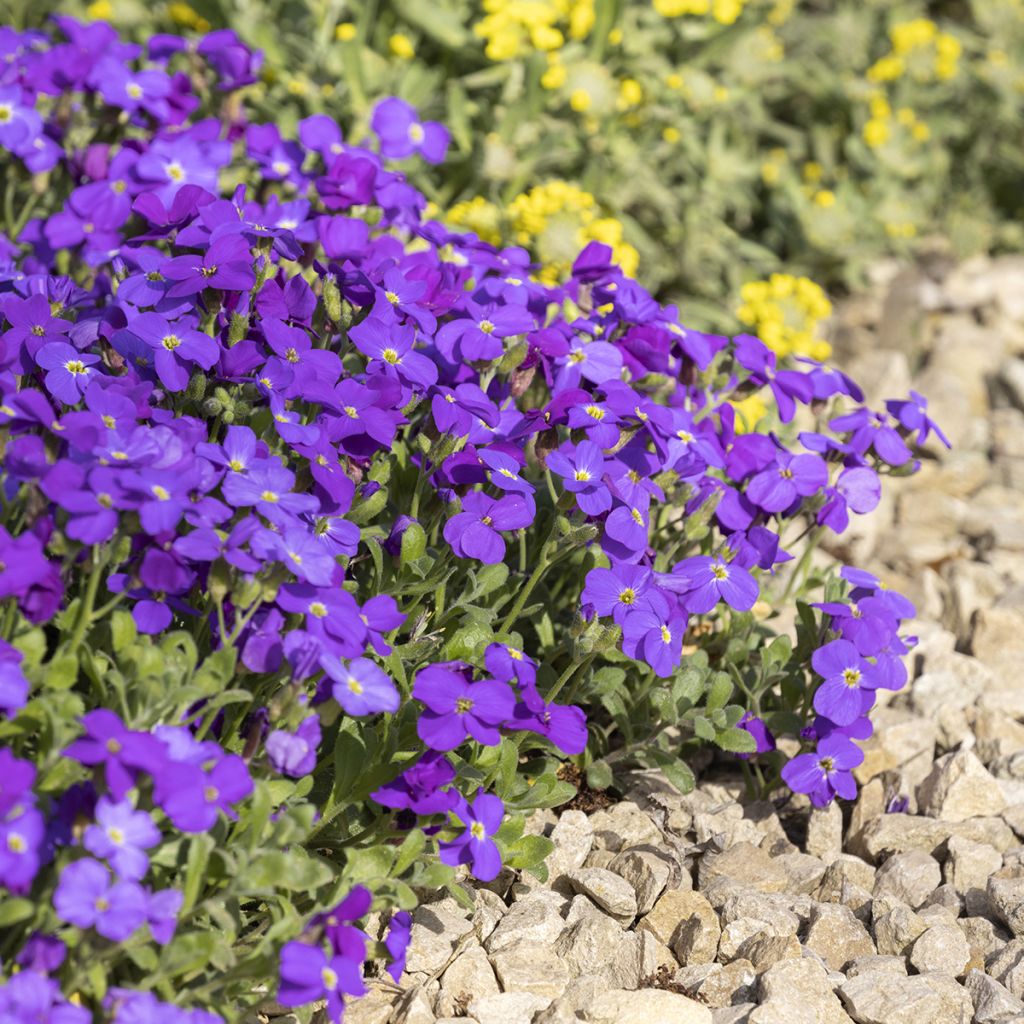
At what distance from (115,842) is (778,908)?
5.48ft

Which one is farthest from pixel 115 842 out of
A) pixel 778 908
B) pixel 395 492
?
pixel 778 908

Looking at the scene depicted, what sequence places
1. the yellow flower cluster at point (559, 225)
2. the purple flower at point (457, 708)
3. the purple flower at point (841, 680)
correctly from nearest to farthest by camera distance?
1. the purple flower at point (457, 708)
2. the purple flower at point (841, 680)
3. the yellow flower cluster at point (559, 225)

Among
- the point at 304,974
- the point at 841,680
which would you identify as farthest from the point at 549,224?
the point at 304,974

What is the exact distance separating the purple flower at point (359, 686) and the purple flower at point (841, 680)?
3.94 feet

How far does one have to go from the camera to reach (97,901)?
226cm

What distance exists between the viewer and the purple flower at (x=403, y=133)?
4887mm

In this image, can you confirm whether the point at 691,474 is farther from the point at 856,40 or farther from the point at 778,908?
the point at 856,40

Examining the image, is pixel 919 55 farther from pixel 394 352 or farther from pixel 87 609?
pixel 87 609

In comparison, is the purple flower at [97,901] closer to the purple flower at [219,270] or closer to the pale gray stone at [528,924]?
the pale gray stone at [528,924]

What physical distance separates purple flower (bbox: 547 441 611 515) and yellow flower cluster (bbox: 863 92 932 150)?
15.9 feet

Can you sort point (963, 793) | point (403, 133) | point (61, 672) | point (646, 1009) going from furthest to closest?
point (403, 133) < point (963, 793) < point (646, 1009) < point (61, 672)

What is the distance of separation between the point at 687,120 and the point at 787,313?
1050 mm

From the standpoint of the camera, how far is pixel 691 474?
11.6 ft

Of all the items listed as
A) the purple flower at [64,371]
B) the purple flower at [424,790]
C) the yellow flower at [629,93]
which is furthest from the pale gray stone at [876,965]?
the yellow flower at [629,93]
